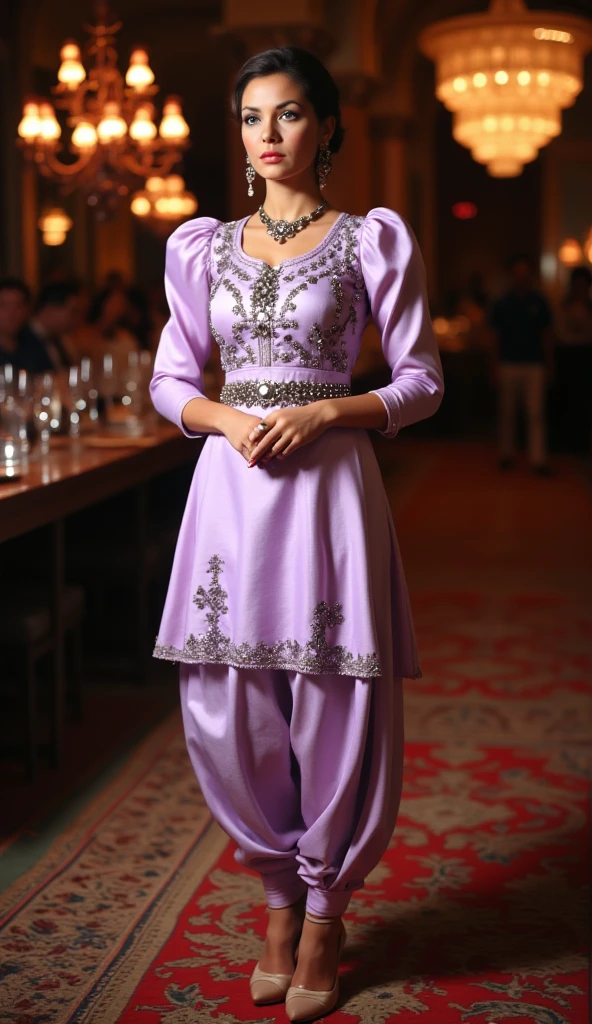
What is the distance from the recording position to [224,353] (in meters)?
2.73

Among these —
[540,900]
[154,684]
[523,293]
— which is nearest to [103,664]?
[154,684]

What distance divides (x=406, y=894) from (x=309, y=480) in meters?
1.36

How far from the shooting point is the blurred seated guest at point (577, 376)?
14.3 metres

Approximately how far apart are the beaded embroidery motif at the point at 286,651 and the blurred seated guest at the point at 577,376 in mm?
12015

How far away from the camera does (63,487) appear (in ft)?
13.6

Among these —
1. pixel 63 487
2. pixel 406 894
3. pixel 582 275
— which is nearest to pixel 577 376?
pixel 582 275

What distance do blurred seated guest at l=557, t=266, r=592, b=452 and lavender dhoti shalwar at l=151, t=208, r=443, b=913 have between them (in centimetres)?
1191

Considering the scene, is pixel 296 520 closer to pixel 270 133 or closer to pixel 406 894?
pixel 270 133

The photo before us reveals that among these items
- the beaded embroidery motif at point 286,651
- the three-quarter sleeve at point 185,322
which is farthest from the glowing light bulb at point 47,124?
the beaded embroidery motif at point 286,651

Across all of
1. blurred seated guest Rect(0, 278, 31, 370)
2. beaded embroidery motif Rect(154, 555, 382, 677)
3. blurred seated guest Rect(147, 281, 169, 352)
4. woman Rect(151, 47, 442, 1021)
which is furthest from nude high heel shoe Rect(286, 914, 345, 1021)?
blurred seated guest Rect(147, 281, 169, 352)

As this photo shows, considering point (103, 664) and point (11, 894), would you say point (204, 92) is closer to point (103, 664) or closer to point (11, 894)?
point (103, 664)

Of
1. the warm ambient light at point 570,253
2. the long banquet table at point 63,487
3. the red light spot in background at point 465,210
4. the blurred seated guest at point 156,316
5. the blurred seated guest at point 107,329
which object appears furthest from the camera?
the red light spot in background at point 465,210

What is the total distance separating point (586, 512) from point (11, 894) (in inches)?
292

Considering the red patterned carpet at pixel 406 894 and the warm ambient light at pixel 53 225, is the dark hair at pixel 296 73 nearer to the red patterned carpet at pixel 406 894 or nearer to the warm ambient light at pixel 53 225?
the red patterned carpet at pixel 406 894
